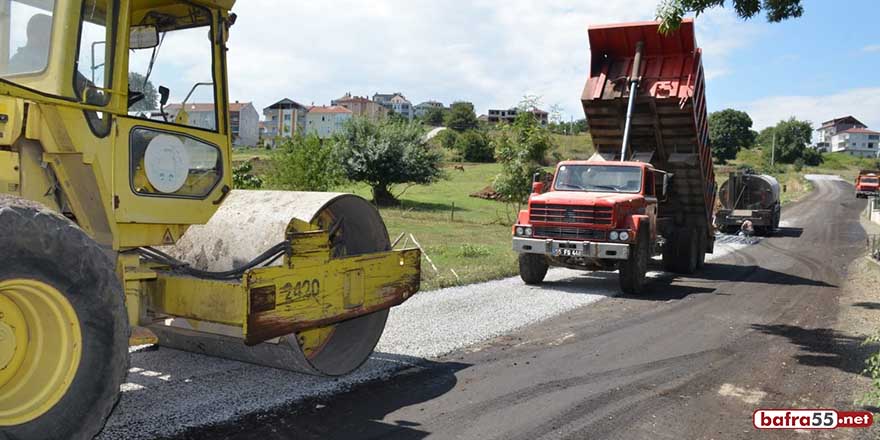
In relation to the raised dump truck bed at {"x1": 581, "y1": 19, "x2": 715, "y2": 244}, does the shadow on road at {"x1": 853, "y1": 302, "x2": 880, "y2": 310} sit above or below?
below

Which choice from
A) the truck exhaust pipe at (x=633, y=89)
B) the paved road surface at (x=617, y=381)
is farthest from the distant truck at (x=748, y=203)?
the paved road surface at (x=617, y=381)

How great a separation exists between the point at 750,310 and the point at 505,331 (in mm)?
4291

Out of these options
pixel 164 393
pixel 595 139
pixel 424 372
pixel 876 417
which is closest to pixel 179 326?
pixel 164 393

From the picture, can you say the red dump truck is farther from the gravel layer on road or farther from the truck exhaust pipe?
the gravel layer on road

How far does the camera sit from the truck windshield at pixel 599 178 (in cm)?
1259

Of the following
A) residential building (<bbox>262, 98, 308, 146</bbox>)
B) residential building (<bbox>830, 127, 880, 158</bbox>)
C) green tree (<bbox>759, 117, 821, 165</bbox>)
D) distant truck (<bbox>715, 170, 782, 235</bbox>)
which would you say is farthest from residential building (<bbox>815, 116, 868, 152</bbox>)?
distant truck (<bbox>715, 170, 782, 235</bbox>)

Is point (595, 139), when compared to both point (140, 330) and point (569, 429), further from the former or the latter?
point (140, 330)

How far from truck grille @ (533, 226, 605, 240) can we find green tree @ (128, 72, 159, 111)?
8.03 meters

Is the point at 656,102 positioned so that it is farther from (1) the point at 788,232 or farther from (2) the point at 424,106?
(2) the point at 424,106

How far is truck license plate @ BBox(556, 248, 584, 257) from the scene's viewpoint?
1157 cm

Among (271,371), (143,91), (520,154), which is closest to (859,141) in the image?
(520,154)

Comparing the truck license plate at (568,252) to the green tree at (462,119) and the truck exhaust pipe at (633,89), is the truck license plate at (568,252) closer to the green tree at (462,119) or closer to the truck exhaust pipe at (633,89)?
the truck exhaust pipe at (633,89)

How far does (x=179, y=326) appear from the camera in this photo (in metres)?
5.60

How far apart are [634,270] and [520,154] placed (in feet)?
48.7
